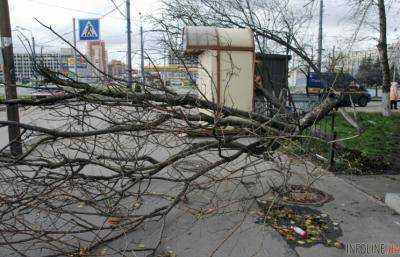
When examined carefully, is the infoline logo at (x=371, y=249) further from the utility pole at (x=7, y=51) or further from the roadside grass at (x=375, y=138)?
the utility pole at (x=7, y=51)

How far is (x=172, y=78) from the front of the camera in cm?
515

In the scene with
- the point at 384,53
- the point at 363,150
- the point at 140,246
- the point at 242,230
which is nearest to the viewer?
the point at 140,246

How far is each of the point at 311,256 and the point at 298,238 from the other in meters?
0.42

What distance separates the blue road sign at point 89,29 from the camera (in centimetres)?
1620

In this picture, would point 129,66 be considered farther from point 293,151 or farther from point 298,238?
point 298,238

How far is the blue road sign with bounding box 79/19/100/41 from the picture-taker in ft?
53.2

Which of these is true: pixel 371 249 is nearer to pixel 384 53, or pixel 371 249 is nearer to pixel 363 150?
pixel 363 150

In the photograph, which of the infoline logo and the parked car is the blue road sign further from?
the infoline logo

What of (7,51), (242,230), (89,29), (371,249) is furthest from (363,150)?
(89,29)

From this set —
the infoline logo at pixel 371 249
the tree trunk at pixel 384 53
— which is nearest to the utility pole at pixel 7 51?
the infoline logo at pixel 371 249

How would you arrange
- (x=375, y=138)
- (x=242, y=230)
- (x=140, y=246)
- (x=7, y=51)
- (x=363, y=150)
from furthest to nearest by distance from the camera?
(x=375, y=138)
(x=363, y=150)
(x=7, y=51)
(x=242, y=230)
(x=140, y=246)

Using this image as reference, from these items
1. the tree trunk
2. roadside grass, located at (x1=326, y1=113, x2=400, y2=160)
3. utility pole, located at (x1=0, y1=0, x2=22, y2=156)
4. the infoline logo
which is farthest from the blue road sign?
the infoline logo

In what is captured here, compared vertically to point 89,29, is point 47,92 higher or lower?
lower

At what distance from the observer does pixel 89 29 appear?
53.8 feet
